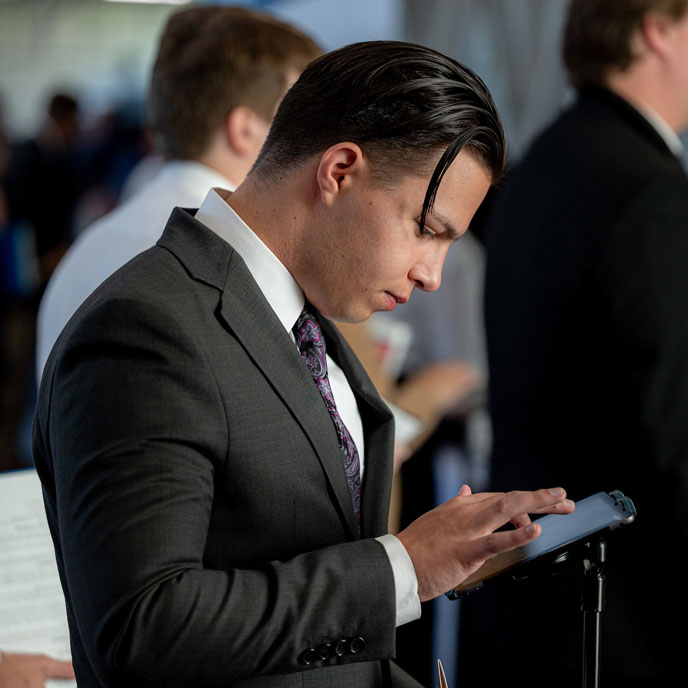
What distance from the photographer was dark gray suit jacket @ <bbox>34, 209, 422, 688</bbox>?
0.87 meters

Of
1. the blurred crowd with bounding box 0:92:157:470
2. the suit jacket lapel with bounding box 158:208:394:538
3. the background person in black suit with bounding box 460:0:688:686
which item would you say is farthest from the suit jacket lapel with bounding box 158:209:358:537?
the blurred crowd with bounding box 0:92:157:470

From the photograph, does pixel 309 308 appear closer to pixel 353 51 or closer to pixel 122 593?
pixel 353 51

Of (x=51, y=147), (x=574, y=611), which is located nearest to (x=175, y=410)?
(x=574, y=611)

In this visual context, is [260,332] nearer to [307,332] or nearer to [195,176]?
[307,332]

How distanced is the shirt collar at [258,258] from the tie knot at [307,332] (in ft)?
0.08

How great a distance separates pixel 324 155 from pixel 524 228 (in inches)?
37.8

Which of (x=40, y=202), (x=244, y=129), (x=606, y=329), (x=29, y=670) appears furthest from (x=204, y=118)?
(x=40, y=202)

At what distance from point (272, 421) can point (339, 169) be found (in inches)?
11.1

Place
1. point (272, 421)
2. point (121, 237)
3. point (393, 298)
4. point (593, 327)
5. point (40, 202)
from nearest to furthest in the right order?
point (272, 421) < point (393, 298) < point (121, 237) < point (593, 327) < point (40, 202)

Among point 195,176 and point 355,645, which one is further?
point 195,176

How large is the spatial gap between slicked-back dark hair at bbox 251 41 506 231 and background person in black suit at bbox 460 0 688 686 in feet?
2.42

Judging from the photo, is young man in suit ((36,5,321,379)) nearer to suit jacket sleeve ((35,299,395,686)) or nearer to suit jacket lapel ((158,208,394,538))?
suit jacket lapel ((158,208,394,538))

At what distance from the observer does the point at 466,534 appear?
0.94 metres

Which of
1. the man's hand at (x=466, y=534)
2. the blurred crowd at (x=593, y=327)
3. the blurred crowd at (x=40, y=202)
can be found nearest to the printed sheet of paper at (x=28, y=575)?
the blurred crowd at (x=593, y=327)
